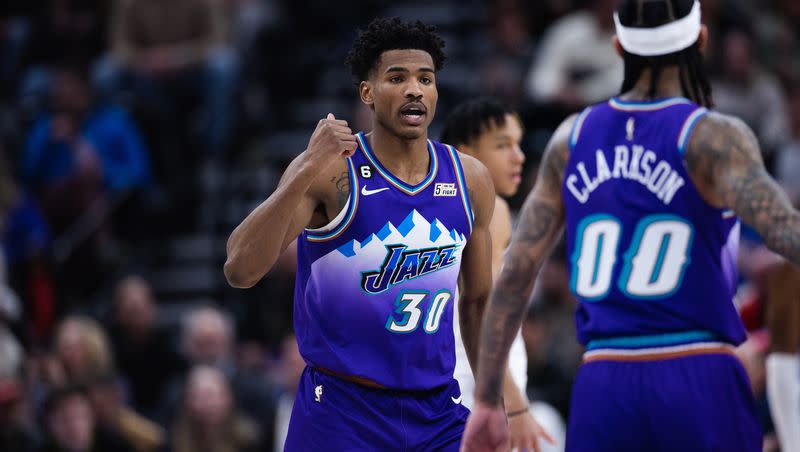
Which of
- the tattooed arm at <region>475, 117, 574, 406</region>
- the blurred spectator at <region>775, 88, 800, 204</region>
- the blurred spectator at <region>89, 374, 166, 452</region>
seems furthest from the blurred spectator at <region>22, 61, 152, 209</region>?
the tattooed arm at <region>475, 117, 574, 406</region>

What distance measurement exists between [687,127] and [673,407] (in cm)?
95

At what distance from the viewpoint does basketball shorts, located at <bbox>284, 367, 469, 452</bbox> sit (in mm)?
5438

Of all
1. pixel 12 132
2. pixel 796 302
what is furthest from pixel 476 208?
pixel 12 132

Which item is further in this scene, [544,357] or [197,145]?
[197,145]

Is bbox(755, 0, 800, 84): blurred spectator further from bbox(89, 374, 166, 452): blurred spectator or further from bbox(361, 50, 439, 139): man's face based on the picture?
bbox(361, 50, 439, 139): man's face

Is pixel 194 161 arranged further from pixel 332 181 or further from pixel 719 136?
pixel 719 136

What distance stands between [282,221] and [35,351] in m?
6.36

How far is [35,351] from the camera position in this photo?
35.7 feet

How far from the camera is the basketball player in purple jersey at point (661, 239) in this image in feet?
14.5

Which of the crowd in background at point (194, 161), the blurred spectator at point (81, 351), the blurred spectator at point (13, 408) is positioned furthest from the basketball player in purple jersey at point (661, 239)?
the blurred spectator at point (81, 351)

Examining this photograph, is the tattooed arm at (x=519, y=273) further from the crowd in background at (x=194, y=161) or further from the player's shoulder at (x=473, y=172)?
the crowd in background at (x=194, y=161)

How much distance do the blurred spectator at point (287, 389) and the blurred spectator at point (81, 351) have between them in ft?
4.68

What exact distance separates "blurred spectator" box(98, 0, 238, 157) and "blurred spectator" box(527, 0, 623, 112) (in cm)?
301

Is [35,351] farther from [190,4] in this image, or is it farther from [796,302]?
[796,302]
